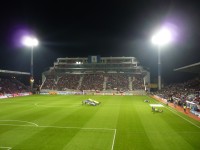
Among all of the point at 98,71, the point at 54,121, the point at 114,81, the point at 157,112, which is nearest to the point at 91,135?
the point at 54,121

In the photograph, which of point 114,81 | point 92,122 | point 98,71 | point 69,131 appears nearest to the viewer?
point 69,131

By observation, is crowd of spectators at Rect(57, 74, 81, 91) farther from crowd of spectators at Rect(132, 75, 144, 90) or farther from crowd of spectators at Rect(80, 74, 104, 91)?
crowd of spectators at Rect(132, 75, 144, 90)

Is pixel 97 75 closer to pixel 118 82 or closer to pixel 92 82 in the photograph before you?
pixel 92 82

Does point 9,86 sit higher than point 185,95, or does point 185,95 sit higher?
point 9,86

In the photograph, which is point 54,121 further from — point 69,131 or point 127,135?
point 127,135

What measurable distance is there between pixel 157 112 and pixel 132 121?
8686 mm

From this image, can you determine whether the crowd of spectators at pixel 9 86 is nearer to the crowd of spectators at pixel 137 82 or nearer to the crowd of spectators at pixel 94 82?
the crowd of spectators at pixel 94 82

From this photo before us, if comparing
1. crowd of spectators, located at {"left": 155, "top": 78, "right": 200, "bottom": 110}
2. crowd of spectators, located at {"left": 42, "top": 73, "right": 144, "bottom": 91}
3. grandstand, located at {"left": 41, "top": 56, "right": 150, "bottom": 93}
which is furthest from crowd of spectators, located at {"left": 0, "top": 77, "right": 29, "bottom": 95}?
crowd of spectators, located at {"left": 155, "top": 78, "right": 200, "bottom": 110}

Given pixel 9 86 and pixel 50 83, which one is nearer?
pixel 9 86

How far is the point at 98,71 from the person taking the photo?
342ft

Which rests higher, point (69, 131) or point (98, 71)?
point (98, 71)

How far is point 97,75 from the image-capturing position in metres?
101

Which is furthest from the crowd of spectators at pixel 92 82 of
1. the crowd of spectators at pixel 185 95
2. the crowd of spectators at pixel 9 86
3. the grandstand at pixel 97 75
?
the crowd of spectators at pixel 185 95

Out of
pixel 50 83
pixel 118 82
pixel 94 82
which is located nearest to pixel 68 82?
pixel 50 83
